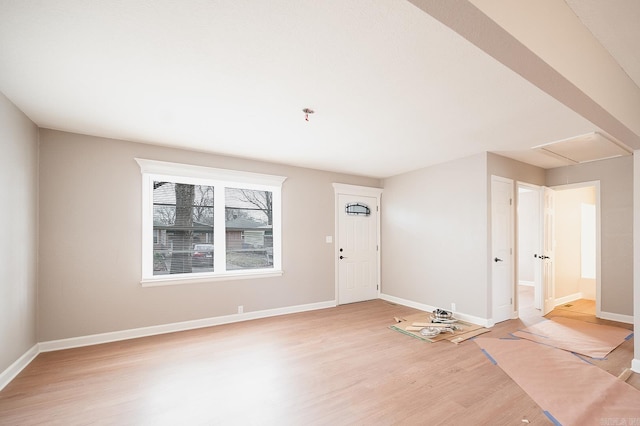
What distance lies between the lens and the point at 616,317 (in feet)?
15.1

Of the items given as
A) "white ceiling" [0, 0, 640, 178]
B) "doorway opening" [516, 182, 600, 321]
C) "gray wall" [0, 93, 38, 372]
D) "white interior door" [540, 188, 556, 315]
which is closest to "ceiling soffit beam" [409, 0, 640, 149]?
"white ceiling" [0, 0, 640, 178]

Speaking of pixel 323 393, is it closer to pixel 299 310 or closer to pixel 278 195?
pixel 299 310

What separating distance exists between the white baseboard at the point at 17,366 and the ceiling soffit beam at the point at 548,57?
4.20m

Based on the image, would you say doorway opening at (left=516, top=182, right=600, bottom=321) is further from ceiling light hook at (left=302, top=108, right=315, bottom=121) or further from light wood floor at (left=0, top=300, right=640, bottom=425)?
ceiling light hook at (left=302, top=108, right=315, bottom=121)

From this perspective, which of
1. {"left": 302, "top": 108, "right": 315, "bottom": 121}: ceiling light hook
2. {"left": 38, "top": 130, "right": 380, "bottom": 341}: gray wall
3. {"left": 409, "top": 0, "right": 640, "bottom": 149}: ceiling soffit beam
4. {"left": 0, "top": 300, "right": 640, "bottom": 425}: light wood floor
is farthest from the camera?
{"left": 38, "top": 130, "right": 380, "bottom": 341}: gray wall

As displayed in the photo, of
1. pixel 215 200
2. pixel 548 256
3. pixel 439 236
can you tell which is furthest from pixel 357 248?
pixel 548 256

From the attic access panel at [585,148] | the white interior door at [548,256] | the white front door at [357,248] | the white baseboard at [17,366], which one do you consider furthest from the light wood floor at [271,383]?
the attic access panel at [585,148]

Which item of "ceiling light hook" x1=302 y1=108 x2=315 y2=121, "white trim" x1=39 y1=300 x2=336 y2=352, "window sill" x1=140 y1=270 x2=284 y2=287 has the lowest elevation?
"white trim" x1=39 y1=300 x2=336 y2=352

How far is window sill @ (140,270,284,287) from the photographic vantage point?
400cm

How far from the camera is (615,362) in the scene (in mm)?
3092

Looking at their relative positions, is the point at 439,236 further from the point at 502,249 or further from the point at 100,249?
the point at 100,249

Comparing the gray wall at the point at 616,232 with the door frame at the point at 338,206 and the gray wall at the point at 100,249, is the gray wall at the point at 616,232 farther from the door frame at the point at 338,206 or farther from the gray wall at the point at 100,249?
the gray wall at the point at 100,249

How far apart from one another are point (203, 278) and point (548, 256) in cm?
590

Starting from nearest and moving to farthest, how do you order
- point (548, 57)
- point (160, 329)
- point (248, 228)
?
point (548, 57)
point (160, 329)
point (248, 228)
